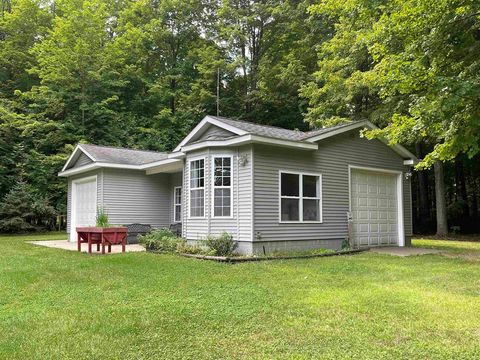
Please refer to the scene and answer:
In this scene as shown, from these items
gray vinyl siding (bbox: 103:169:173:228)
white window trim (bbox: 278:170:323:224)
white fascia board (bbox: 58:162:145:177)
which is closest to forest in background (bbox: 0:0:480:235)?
white fascia board (bbox: 58:162:145:177)

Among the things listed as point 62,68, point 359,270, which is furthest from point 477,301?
point 62,68

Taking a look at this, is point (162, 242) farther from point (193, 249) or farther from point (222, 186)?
point (222, 186)

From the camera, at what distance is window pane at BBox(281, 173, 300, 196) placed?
1122cm

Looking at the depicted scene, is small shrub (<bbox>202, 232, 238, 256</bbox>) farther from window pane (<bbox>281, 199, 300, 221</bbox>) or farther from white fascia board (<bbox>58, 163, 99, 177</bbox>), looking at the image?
white fascia board (<bbox>58, 163, 99, 177</bbox>)

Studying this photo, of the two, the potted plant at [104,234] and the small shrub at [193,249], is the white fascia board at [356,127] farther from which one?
the potted plant at [104,234]

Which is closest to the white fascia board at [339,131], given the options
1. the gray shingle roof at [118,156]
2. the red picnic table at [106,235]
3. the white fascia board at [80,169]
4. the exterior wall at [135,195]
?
the red picnic table at [106,235]

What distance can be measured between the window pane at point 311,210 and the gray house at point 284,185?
1.1 inches

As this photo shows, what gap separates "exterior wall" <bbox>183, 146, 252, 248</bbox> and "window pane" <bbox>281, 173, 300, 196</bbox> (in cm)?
Result: 116

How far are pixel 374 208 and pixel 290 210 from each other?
3.65m

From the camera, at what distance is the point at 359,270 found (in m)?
8.34

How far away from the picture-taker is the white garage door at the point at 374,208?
12.8 metres

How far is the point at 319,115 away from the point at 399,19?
Result: 11.6 meters

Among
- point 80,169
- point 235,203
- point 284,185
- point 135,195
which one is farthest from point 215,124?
point 80,169

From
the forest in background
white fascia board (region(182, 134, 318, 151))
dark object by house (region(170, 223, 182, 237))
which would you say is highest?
Answer: the forest in background
